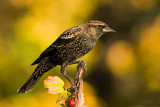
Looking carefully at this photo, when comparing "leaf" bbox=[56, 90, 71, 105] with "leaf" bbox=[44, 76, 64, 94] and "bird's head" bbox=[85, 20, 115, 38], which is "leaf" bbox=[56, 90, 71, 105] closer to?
"leaf" bbox=[44, 76, 64, 94]

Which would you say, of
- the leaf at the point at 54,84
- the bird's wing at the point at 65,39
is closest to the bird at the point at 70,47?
the bird's wing at the point at 65,39

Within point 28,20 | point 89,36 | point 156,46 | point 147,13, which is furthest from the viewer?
point 147,13

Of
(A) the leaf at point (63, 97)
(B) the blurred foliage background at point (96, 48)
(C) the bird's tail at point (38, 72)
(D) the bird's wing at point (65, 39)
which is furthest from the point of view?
(B) the blurred foliage background at point (96, 48)

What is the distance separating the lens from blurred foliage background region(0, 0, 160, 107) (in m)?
7.62

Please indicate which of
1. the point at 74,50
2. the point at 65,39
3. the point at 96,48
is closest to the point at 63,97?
the point at 74,50

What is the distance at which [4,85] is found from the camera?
7.57 meters

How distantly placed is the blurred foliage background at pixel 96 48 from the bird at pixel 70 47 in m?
2.51

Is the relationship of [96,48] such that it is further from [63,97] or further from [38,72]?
[63,97]

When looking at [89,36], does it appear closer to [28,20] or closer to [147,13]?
[28,20]

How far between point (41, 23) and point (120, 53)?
11.7 ft

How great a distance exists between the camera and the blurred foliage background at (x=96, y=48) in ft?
25.0

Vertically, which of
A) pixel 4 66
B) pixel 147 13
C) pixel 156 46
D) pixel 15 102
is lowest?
pixel 15 102

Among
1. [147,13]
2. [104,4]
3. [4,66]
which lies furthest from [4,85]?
[147,13]

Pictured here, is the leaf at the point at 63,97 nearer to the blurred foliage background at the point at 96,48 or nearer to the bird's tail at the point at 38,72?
the bird's tail at the point at 38,72
